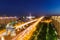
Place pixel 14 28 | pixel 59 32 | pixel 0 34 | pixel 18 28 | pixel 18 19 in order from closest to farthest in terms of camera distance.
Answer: pixel 0 34 < pixel 14 28 < pixel 18 28 < pixel 18 19 < pixel 59 32

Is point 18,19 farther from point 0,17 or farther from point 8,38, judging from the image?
point 8,38

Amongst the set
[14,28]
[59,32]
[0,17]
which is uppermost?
[0,17]

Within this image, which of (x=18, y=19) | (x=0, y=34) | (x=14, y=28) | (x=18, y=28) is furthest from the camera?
(x=18, y=19)

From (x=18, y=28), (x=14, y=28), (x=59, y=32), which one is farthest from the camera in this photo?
(x=59, y=32)

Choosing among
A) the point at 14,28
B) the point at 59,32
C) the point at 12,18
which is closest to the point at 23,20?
the point at 12,18

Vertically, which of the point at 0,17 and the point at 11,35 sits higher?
the point at 0,17

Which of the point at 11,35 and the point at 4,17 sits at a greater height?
the point at 4,17

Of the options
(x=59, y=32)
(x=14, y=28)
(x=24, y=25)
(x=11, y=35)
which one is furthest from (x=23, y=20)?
(x=59, y=32)

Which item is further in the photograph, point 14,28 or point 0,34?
point 14,28

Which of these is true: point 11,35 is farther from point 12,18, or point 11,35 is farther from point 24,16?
point 24,16
